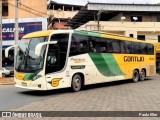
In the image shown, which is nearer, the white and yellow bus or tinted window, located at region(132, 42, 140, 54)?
the white and yellow bus

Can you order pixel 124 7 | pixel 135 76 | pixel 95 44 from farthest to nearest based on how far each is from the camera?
pixel 124 7
pixel 135 76
pixel 95 44

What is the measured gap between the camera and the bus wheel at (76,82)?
16644 millimetres

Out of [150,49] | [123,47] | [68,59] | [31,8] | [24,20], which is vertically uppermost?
[31,8]

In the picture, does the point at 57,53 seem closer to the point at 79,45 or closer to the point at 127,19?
the point at 79,45

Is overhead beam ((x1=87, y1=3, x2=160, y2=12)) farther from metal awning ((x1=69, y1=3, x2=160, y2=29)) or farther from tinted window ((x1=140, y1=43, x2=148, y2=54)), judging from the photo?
tinted window ((x1=140, y1=43, x2=148, y2=54))

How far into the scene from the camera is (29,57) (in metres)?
15.3

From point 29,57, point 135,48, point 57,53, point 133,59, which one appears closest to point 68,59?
point 57,53

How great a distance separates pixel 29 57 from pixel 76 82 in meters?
2.99

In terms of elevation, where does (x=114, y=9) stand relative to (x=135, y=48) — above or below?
above

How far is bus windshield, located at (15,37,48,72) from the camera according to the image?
49.1 feet

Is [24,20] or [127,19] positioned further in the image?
[127,19]

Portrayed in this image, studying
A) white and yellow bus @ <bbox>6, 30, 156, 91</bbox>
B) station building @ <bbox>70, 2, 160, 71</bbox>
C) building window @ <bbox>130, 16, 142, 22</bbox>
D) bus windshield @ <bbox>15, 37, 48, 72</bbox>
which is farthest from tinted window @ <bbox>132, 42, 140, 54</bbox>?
building window @ <bbox>130, 16, 142, 22</bbox>

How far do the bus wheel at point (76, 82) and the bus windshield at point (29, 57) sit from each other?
7.92 ft

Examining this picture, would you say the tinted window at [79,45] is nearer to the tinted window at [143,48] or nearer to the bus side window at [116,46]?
the bus side window at [116,46]
